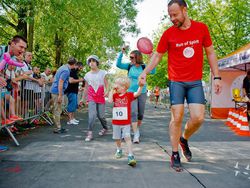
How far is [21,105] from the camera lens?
738cm

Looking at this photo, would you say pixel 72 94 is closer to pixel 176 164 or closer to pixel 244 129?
pixel 244 129

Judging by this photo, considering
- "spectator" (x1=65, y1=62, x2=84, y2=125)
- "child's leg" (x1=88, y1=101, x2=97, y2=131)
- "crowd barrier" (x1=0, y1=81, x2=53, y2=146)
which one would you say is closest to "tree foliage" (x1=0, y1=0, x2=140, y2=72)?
"spectator" (x1=65, y1=62, x2=84, y2=125)

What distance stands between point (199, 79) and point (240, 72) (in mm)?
9065

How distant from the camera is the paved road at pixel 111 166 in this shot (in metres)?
3.42

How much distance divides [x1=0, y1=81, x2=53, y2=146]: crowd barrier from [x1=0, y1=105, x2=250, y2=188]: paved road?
49cm

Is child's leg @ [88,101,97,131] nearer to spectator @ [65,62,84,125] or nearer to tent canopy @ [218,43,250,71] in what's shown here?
spectator @ [65,62,84,125]

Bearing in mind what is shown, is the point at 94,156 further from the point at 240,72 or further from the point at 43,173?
the point at 240,72

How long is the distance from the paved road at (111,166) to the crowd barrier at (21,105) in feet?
1.59

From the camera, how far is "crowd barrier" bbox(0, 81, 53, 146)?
584 centimetres

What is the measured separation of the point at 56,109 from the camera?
25.0 ft

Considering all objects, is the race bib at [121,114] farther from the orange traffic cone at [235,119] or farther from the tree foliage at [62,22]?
the orange traffic cone at [235,119]

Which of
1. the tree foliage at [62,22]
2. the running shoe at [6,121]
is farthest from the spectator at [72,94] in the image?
the running shoe at [6,121]

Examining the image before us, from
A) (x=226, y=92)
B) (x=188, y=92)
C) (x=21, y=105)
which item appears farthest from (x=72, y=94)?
(x=226, y=92)

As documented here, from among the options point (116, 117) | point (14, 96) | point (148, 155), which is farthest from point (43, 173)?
point (14, 96)
